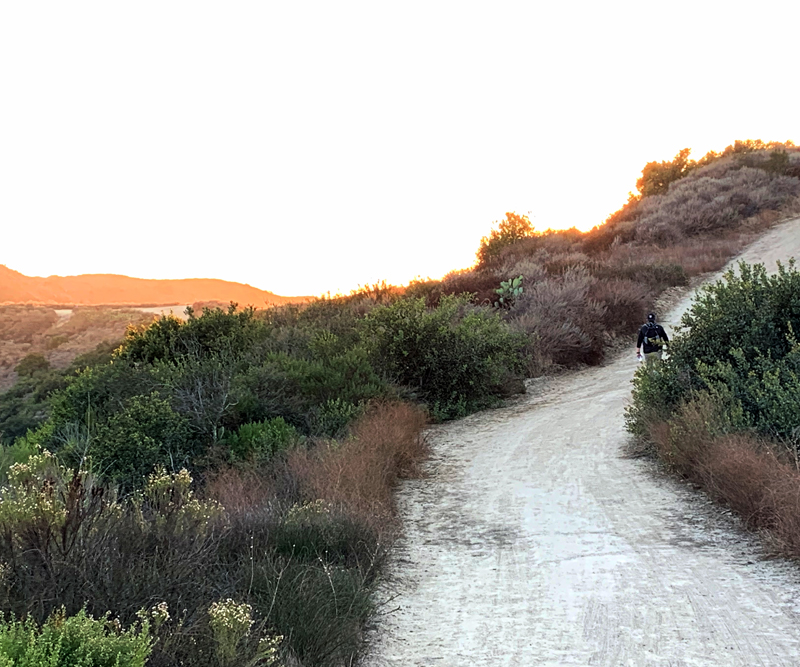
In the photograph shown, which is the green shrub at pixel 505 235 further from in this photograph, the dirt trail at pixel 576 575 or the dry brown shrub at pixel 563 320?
the dirt trail at pixel 576 575

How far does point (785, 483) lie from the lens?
629cm

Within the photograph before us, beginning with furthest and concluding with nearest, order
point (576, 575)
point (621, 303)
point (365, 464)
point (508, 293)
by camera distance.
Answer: point (508, 293) < point (621, 303) < point (365, 464) < point (576, 575)

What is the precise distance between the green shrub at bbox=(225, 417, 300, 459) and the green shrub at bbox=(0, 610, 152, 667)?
21.8 ft

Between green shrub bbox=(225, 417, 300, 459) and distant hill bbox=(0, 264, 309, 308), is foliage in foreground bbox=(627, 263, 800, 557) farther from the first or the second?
distant hill bbox=(0, 264, 309, 308)

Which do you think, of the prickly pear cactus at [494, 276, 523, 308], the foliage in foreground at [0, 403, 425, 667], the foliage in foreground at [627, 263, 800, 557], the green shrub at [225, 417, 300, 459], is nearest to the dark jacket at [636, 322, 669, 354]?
the foliage in foreground at [627, 263, 800, 557]

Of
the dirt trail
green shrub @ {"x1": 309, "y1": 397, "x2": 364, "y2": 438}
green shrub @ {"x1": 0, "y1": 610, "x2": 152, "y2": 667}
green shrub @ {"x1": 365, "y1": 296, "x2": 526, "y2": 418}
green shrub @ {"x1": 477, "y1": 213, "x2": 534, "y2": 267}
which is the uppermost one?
green shrub @ {"x1": 477, "y1": 213, "x2": 534, "y2": 267}

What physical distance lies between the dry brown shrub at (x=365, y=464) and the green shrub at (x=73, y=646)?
397cm

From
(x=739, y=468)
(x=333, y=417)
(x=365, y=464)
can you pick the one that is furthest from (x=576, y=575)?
(x=333, y=417)

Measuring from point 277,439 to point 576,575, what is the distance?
18.2 ft

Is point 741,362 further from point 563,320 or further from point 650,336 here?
point 563,320

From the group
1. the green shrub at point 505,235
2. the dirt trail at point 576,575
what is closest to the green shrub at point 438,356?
the dirt trail at point 576,575

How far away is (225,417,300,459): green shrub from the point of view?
987cm

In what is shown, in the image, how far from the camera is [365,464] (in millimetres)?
8672

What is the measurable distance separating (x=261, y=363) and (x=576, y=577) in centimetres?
964
